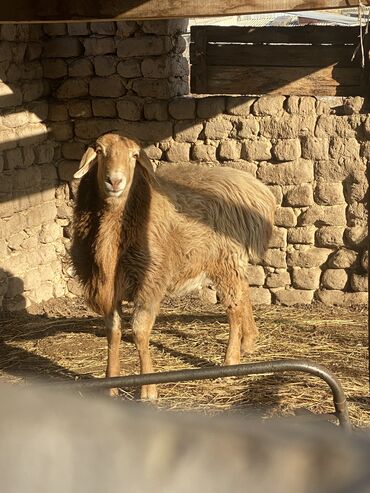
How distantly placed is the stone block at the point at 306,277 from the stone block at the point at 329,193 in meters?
0.66

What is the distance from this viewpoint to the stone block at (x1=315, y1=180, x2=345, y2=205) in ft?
28.9

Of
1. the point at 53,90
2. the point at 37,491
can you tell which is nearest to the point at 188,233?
the point at 53,90

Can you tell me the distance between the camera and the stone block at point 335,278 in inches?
352

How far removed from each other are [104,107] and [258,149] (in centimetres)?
156

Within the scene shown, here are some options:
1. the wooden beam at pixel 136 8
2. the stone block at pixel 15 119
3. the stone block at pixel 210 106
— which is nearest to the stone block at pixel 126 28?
the stone block at pixel 210 106

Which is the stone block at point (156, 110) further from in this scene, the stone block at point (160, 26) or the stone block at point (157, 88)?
the stone block at point (160, 26)

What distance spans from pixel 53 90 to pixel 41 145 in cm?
57

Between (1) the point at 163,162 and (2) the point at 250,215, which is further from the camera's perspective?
(1) the point at 163,162

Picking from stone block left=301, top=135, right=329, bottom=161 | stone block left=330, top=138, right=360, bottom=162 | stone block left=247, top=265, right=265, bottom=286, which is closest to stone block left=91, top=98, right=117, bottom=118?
stone block left=301, top=135, right=329, bottom=161

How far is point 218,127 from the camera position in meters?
8.94

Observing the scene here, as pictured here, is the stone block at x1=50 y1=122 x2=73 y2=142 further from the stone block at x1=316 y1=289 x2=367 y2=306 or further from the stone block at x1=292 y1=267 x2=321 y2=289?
the stone block at x1=316 y1=289 x2=367 y2=306

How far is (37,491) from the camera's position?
51 cm

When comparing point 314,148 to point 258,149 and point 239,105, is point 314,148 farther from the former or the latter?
point 239,105

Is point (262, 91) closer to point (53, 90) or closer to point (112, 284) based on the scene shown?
point (53, 90)
